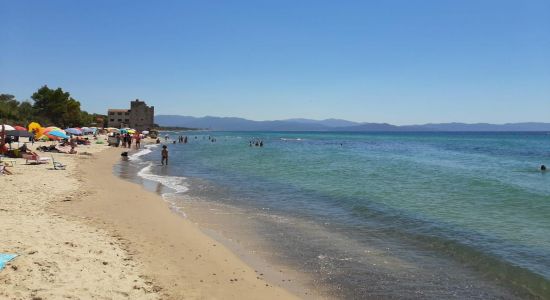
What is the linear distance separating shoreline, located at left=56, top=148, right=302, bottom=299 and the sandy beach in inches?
0.6

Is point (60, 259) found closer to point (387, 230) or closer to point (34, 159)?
point (387, 230)

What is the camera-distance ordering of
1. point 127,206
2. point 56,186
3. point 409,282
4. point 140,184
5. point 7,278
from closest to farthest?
point 7,278, point 409,282, point 127,206, point 56,186, point 140,184

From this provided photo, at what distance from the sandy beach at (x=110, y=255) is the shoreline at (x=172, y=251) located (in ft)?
0.05

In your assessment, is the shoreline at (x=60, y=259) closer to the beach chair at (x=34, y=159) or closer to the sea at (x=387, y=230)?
the sea at (x=387, y=230)

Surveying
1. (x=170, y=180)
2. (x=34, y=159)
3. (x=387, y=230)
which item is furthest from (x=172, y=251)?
(x=34, y=159)

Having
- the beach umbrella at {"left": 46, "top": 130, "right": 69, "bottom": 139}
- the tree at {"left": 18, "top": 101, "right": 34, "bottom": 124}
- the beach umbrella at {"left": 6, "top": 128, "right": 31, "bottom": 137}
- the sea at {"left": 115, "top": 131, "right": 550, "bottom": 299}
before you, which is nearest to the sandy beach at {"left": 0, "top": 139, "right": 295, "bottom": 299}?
the sea at {"left": 115, "top": 131, "right": 550, "bottom": 299}

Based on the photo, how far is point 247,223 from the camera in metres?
11.8

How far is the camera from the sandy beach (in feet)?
19.5

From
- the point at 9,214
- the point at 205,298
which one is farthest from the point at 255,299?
the point at 9,214

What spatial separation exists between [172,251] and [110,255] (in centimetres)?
135

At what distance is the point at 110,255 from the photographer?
294 inches

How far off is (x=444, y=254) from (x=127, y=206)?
909 centimetres

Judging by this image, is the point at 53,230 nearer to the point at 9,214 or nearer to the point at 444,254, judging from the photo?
the point at 9,214

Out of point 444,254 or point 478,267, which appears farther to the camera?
point 444,254
